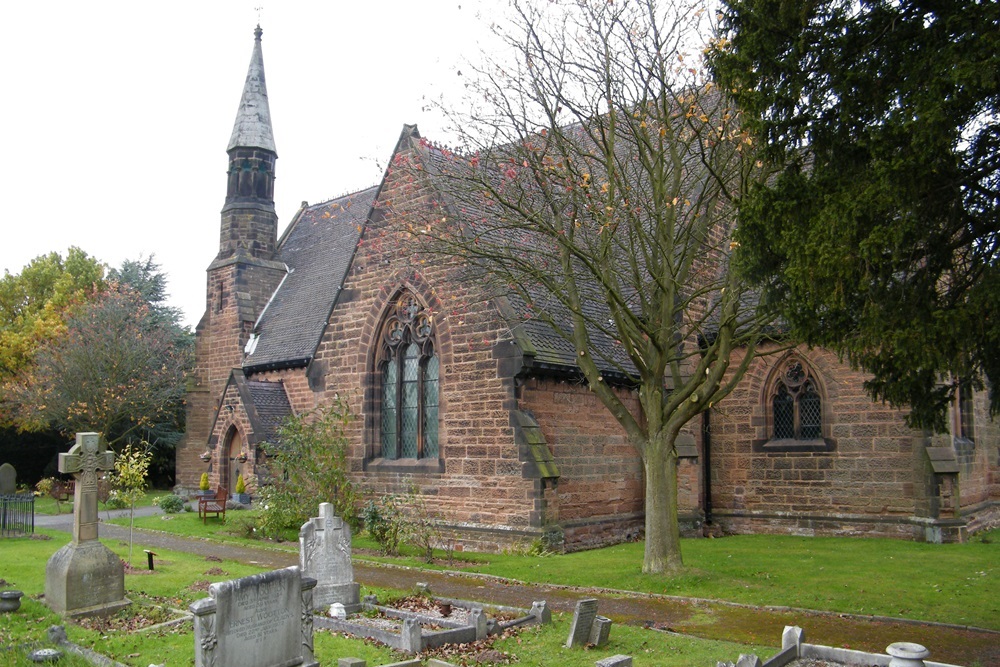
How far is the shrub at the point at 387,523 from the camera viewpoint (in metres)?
16.2

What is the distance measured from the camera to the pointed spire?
31.0 meters

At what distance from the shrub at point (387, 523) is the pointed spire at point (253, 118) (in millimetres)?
18318

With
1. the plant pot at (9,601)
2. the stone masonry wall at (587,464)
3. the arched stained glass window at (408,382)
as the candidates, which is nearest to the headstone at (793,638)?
the stone masonry wall at (587,464)

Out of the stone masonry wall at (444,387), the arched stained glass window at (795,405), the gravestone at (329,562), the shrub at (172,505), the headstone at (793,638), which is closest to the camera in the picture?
the headstone at (793,638)

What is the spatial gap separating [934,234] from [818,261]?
1230mm

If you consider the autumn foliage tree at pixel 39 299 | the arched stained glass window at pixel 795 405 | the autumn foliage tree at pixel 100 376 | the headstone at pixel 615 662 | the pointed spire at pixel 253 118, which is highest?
the pointed spire at pixel 253 118

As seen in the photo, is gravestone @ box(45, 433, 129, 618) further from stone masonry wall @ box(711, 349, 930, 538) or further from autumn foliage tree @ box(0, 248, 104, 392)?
autumn foliage tree @ box(0, 248, 104, 392)

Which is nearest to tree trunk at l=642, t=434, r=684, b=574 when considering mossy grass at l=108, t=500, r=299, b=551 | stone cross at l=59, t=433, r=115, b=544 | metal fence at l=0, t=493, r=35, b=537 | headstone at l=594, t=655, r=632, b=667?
headstone at l=594, t=655, r=632, b=667

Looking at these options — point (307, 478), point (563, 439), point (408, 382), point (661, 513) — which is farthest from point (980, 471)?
point (307, 478)

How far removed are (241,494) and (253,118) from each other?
15.3 meters

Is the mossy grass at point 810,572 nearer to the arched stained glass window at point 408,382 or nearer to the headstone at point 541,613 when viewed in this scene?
the arched stained glass window at point 408,382

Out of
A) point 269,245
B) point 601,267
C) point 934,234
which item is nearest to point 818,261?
point 934,234

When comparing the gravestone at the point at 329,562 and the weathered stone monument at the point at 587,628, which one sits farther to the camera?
the gravestone at the point at 329,562

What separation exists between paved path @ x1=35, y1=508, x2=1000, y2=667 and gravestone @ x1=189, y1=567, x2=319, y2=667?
14.2ft
